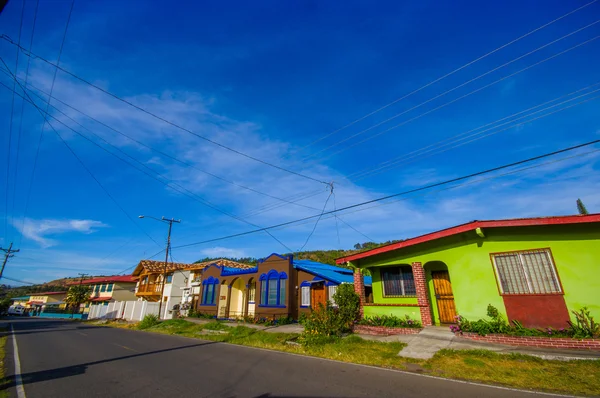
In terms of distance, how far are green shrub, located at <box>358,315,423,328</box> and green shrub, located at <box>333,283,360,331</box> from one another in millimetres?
488

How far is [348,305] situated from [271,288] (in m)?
10.6

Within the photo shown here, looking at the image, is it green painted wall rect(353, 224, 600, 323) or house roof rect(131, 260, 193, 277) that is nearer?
green painted wall rect(353, 224, 600, 323)

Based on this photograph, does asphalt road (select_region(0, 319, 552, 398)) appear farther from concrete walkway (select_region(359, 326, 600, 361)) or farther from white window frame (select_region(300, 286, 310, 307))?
white window frame (select_region(300, 286, 310, 307))

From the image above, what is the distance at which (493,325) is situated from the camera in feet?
34.7

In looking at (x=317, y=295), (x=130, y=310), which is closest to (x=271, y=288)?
(x=317, y=295)

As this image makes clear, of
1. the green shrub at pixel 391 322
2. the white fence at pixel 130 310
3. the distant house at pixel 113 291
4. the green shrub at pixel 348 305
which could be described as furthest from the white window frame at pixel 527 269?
the distant house at pixel 113 291

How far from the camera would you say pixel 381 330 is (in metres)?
13.3

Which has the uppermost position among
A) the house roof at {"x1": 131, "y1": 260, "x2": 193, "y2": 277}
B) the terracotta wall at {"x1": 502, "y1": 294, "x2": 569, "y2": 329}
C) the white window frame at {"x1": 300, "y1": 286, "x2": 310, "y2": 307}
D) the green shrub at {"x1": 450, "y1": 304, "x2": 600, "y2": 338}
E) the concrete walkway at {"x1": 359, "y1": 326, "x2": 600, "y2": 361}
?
the house roof at {"x1": 131, "y1": 260, "x2": 193, "y2": 277}

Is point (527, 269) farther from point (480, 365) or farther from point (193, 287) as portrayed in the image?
point (193, 287)

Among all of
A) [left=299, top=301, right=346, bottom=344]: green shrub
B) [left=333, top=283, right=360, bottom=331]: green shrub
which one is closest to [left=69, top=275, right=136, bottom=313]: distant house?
[left=299, top=301, right=346, bottom=344]: green shrub

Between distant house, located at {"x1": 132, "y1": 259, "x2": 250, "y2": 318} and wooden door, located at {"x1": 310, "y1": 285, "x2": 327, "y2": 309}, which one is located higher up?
distant house, located at {"x1": 132, "y1": 259, "x2": 250, "y2": 318}

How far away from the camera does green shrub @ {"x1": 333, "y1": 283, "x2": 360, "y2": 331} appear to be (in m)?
14.5

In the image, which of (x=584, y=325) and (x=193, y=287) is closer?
(x=584, y=325)

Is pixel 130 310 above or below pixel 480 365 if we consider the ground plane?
above
